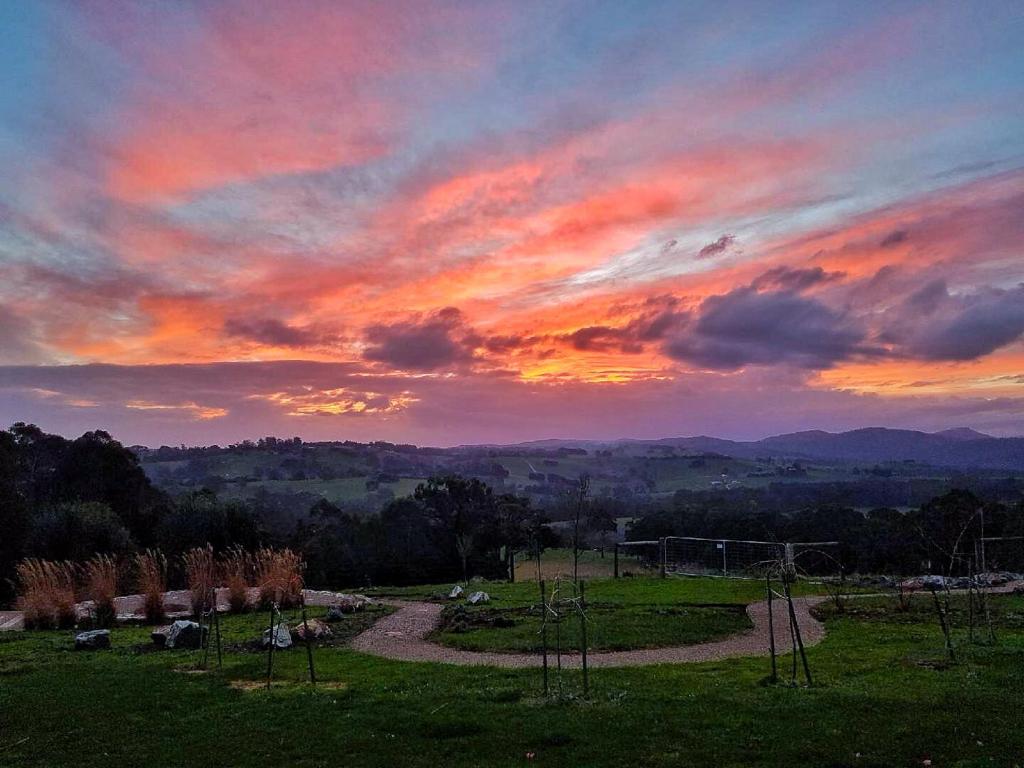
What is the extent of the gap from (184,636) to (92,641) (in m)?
1.84

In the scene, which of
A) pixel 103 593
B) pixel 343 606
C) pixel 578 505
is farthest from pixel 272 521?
pixel 578 505

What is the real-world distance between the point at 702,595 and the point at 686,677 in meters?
11.0

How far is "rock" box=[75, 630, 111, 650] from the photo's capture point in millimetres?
14828

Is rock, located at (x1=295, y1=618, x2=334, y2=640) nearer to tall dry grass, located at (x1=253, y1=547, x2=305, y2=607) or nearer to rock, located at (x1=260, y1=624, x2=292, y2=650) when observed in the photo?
rock, located at (x1=260, y1=624, x2=292, y2=650)

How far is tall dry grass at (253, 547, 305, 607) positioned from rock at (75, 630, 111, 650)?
191 inches

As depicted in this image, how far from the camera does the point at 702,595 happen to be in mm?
21516

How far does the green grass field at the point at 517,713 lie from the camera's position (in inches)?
290

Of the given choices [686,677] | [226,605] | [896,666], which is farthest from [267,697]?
[226,605]

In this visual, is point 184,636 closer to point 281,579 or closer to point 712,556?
point 281,579

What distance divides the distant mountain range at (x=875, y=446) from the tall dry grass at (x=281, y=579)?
388ft

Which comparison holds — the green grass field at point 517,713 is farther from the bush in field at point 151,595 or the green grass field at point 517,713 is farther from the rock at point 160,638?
the bush in field at point 151,595

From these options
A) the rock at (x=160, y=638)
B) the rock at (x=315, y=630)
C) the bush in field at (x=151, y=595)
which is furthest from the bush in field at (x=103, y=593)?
the rock at (x=315, y=630)

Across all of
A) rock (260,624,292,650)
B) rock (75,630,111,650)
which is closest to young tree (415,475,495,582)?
rock (260,624,292,650)

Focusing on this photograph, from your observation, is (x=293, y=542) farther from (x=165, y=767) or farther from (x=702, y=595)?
(x=165, y=767)
